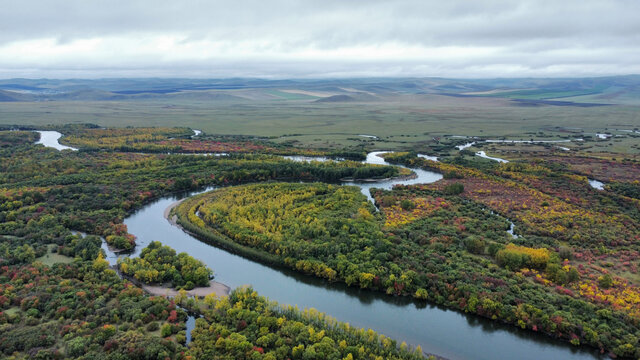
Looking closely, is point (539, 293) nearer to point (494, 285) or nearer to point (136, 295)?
point (494, 285)

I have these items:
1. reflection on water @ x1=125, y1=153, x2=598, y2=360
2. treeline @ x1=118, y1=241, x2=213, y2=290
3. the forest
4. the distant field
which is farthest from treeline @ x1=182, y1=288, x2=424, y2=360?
the distant field

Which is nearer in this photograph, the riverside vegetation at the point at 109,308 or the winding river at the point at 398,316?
the riverside vegetation at the point at 109,308

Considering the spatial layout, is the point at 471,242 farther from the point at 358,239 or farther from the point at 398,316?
the point at 398,316

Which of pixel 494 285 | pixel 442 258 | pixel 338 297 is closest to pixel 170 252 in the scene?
pixel 338 297

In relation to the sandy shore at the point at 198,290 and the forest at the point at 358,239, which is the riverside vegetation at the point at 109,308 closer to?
the forest at the point at 358,239

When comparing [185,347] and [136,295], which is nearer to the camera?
[185,347]

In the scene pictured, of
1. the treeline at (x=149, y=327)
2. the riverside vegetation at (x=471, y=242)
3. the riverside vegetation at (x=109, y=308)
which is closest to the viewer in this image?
the treeline at (x=149, y=327)

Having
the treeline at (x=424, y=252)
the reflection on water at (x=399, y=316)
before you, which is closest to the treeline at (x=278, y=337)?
the reflection on water at (x=399, y=316)

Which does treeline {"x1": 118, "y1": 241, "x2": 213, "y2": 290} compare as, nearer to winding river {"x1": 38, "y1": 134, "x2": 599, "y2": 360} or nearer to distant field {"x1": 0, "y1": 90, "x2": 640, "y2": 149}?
winding river {"x1": 38, "y1": 134, "x2": 599, "y2": 360}
